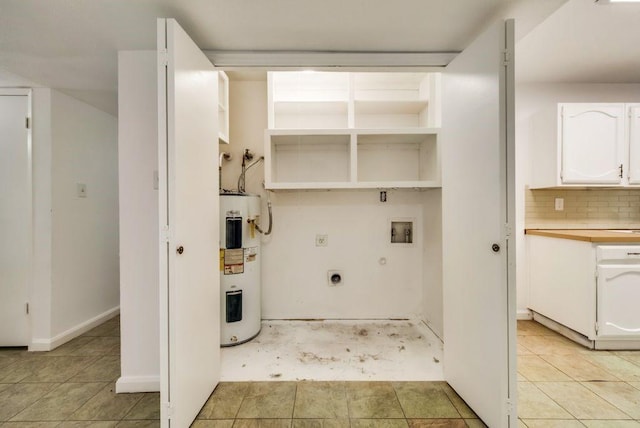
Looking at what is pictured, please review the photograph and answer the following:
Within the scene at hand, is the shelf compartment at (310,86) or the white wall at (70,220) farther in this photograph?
the shelf compartment at (310,86)

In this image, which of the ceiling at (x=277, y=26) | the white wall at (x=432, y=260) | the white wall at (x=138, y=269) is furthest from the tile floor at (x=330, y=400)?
the ceiling at (x=277, y=26)

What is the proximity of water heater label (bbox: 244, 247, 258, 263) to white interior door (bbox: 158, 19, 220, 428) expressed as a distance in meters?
0.61

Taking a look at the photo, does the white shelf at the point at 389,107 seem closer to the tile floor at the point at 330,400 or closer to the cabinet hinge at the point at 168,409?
the tile floor at the point at 330,400

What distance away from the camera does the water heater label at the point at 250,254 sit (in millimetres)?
2209

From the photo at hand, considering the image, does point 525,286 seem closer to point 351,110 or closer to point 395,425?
point 395,425

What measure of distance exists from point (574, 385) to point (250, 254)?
2.31 metres

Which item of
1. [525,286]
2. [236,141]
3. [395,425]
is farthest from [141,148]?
[525,286]

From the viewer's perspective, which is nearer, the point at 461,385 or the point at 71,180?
the point at 461,385

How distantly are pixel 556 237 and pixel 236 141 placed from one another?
296 centimetres

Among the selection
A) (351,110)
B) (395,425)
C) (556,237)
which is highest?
(351,110)

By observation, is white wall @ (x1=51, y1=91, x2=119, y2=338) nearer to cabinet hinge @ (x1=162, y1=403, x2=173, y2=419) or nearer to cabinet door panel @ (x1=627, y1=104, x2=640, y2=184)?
cabinet hinge @ (x1=162, y1=403, x2=173, y2=419)

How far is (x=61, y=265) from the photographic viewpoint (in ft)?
7.43

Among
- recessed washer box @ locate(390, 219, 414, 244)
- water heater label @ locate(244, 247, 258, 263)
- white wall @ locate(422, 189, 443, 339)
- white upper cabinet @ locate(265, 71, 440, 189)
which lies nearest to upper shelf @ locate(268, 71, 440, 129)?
white upper cabinet @ locate(265, 71, 440, 189)

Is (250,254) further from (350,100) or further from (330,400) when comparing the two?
(350,100)
